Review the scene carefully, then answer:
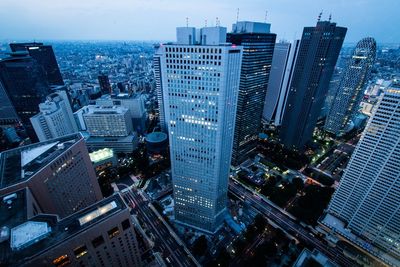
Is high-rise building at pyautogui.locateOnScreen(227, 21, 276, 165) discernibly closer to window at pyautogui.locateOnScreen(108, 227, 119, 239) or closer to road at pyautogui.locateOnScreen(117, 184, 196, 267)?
road at pyautogui.locateOnScreen(117, 184, 196, 267)

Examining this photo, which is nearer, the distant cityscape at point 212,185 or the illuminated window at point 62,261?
the illuminated window at point 62,261

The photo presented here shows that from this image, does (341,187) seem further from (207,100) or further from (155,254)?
(155,254)

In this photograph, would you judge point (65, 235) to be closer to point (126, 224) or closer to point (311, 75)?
point (126, 224)

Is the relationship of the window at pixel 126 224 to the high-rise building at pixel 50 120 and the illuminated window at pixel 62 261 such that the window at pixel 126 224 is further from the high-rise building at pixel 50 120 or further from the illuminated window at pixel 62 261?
the high-rise building at pixel 50 120

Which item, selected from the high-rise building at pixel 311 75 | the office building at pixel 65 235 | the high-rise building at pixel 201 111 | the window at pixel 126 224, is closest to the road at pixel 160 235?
the high-rise building at pixel 201 111

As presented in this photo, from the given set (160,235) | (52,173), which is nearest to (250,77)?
(160,235)

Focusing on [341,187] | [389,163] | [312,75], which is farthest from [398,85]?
[312,75]

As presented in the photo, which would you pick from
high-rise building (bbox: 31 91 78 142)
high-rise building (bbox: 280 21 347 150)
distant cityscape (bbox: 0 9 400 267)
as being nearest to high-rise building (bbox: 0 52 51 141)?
distant cityscape (bbox: 0 9 400 267)
